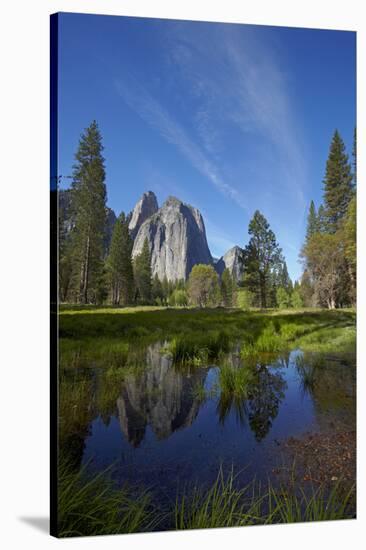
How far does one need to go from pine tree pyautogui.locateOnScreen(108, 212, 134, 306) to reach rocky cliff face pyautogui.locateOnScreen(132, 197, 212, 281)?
0.13 m

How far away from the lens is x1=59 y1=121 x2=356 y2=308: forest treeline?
575 cm

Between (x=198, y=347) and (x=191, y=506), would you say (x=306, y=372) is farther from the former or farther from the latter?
(x=191, y=506)

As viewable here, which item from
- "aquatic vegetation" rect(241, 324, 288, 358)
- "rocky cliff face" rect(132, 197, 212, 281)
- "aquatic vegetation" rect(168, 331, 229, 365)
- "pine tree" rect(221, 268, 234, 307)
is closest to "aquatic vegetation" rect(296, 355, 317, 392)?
"aquatic vegetation" rect(241, 324, 288, 358)

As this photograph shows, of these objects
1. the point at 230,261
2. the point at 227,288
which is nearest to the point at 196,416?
the point at 227,288

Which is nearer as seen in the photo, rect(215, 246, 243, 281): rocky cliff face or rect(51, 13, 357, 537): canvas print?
rect(51, 13, 357, 537): canvas print

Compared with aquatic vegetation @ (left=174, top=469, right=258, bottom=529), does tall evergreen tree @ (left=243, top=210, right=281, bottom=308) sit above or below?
above

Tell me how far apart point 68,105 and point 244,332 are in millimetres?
3134

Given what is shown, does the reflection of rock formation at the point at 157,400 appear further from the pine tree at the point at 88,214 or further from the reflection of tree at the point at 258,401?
the pine tree at the point at 88,214

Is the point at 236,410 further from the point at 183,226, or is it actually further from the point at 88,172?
the point at 88,172

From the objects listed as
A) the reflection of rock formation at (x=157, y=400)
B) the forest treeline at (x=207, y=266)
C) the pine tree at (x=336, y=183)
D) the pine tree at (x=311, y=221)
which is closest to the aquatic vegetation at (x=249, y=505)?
the reflection of rock formation at (x=157, y=400)

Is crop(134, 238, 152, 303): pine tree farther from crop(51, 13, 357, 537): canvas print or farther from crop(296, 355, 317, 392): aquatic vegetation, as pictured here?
crop(296, 355, 317, 392): aquatic vegetation

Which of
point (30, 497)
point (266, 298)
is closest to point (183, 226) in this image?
point (266, 298)

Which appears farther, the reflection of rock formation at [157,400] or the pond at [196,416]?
the reflection of rock formation at [157,400]

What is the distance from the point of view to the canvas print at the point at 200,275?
5.61m
